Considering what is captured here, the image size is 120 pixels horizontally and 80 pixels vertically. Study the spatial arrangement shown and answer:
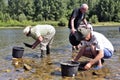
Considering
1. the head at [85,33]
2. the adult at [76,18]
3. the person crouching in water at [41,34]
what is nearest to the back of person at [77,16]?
the adult at [76,18]

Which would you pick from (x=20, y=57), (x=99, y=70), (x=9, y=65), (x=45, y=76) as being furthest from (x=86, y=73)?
(x=20, y=57)

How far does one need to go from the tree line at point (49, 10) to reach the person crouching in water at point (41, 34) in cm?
9213

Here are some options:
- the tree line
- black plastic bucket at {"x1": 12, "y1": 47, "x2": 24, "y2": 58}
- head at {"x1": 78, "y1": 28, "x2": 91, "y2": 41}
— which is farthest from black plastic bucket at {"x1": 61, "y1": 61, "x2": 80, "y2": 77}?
the tree line

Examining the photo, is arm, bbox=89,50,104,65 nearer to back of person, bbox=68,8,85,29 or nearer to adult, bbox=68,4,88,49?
adult, bbox=68,4,88,49

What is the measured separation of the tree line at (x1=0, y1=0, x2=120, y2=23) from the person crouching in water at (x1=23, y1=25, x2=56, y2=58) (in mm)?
92128

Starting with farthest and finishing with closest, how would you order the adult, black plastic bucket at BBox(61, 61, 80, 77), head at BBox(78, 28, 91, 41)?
the adult, head at BBox(78, 28, 91, 41), black plastic bucket at BBox(61, 61, 80, 77)

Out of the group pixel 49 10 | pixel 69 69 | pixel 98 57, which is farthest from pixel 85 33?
pixel 49 10

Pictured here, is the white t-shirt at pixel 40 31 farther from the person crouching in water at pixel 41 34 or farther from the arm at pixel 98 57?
the arm at pixel 98 57

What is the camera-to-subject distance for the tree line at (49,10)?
11081 centimetres

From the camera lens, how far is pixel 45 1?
5221 inches

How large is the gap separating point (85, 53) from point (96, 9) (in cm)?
10792

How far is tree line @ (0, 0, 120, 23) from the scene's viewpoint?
364ft

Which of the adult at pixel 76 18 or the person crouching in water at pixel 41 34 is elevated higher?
the adult at pixel 76 18

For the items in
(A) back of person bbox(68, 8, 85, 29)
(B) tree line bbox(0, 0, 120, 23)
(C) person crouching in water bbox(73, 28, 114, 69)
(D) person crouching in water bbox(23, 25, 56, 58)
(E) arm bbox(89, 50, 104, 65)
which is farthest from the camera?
(B) tree line bbox(0, 0, 120, 23)
